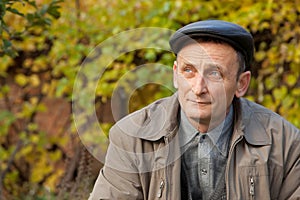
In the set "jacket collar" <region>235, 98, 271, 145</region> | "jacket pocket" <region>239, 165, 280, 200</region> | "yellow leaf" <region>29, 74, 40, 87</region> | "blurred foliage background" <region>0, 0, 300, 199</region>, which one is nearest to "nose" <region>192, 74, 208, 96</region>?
"jacket collar" <region>235, 98, 271, 145</region>

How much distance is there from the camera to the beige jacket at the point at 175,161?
9.41 feet

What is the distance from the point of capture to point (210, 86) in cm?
282

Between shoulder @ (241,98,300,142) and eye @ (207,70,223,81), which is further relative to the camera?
shoulder @ (241,98,300,142)

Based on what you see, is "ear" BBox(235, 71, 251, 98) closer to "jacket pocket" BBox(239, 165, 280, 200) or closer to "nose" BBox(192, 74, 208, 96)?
"nose" BBox(192, 74, 208, 96)

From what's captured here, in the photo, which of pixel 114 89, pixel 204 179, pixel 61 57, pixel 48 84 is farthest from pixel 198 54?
pixel 48 84

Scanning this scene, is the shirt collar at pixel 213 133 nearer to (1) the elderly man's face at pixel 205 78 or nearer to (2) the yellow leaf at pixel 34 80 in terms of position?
(1) the elderly man's face at pixel 205 78

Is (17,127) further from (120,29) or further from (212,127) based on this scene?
(212,127)

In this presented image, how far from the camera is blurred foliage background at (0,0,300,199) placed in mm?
4965

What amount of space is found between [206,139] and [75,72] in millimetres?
2595

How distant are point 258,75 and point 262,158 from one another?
2.55 m

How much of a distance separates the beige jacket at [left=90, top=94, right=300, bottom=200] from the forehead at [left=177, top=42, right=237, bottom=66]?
0.93 ft

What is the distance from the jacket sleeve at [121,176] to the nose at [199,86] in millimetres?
381

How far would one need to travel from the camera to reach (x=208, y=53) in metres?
2.83

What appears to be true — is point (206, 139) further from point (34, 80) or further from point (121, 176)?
point (34, 80)
